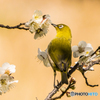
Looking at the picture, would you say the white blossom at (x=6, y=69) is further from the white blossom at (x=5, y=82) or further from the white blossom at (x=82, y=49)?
the white blossom at (x=82, y=49)

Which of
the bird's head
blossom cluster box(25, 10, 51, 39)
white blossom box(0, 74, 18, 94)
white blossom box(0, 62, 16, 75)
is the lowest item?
white blossom box(0, 74, 18, 94)

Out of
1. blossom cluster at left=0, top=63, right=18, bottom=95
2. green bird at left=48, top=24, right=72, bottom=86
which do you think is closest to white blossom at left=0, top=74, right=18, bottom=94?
blossom cluster at left=0, top=63, right=18, bottom=95

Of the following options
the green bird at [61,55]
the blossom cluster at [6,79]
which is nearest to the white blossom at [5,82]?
the blossom cluster at [6,79]

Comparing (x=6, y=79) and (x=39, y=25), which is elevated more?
(x=39, y=25)

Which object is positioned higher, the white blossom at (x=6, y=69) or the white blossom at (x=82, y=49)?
the white blossom at (x=82, y=49)

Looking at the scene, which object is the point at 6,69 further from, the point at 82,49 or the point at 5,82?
the point at 82,49

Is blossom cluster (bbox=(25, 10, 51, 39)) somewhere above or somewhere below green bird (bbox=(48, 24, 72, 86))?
above

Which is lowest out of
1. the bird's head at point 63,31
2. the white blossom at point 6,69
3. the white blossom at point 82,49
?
the white blossom at point 6,69

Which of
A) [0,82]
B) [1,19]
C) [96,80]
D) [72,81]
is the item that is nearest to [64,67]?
[72,81]

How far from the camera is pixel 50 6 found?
114 cm

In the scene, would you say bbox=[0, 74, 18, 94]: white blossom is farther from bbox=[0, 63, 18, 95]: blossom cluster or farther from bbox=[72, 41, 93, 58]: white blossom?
bbox=[72, 41, 93, 58]: white blossom

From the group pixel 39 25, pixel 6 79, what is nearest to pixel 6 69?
pixel 6 79

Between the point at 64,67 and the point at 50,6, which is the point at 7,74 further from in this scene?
the point at 50,6

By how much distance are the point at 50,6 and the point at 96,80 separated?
0.62m
